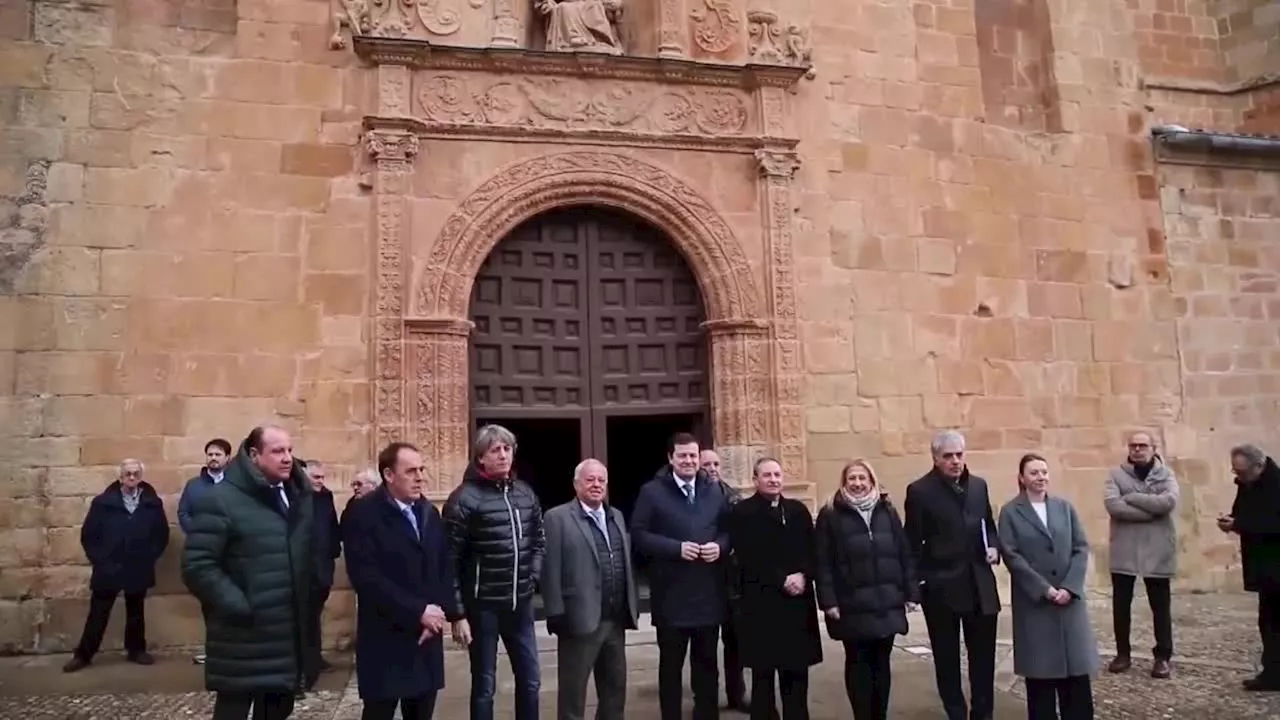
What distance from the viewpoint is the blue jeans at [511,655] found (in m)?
4.57

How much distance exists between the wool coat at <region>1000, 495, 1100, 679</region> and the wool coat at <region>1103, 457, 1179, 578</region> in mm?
1844

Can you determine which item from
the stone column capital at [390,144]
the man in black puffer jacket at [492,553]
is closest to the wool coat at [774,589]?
the man in black puffer jacket at [492,553]

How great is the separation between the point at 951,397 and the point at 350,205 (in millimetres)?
5691

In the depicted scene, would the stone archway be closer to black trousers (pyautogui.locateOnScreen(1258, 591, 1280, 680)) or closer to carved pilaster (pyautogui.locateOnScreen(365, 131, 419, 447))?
carved pilaster (pyautogui.locateOnScreen(365, 131, 419, 447))

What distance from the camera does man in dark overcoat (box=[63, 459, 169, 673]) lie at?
6629mm

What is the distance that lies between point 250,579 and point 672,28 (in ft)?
21.6

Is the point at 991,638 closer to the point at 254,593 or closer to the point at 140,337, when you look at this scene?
the point at 254,593

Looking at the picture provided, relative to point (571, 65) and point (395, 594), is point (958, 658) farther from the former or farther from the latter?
point (571, 65)

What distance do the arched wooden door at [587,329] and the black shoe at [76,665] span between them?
10.8 ft

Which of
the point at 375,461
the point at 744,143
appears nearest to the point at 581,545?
the point at 375,461

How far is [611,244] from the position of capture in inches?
338

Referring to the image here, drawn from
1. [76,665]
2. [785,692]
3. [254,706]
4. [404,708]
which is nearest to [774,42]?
[785,692]

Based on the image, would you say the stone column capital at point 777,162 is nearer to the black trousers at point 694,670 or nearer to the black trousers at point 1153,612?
the black trousers at point 1153,612

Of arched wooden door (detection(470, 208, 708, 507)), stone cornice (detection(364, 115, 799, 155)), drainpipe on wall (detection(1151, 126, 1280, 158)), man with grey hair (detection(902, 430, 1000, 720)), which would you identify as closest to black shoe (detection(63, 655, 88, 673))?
arched wooden door (detection(470, 208, 708, 507))
